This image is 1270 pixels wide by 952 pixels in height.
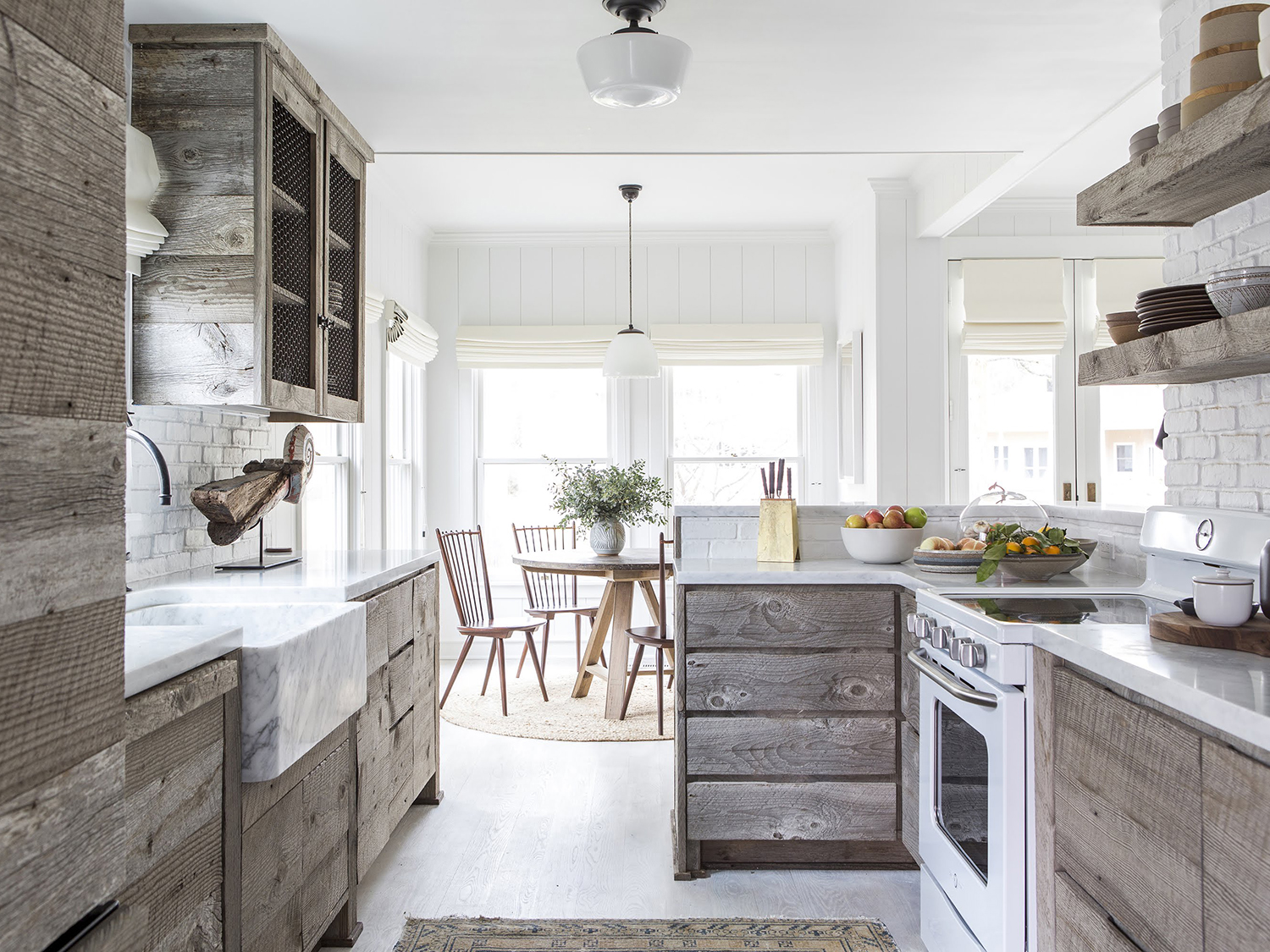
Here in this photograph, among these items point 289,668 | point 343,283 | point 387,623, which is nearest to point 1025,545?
point 387,623

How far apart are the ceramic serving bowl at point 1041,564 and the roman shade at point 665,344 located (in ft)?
10.9

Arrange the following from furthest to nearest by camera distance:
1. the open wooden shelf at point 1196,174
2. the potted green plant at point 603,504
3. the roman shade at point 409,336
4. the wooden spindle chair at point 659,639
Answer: the roman shade at point 409,336 → the potted green plant at point 603,504 → the wooden spindle chair at point 659,639 → the open wooden shelf at point 1196,174

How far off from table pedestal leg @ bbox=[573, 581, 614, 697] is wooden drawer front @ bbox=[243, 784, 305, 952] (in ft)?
9.29

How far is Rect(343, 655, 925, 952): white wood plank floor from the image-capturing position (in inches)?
96.8

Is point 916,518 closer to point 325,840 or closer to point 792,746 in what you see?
point 792,746

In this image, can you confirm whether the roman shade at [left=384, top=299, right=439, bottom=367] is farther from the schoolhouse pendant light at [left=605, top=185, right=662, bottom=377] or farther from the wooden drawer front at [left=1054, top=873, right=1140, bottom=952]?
the wooden drawer front at [left=1054, top=873, right=1140, bottom=952]

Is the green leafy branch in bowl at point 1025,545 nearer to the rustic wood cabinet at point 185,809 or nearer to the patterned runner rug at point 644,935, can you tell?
the patterned runner rug at point 644,935

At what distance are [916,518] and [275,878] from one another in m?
2.02

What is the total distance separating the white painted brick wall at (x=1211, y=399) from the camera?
1.98 m

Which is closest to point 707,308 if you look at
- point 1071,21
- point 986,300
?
point 986,300

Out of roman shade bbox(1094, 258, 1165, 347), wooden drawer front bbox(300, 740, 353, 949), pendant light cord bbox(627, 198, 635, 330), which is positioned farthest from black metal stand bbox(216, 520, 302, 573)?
roman shade bbox(1094, 258, 1165, 347)

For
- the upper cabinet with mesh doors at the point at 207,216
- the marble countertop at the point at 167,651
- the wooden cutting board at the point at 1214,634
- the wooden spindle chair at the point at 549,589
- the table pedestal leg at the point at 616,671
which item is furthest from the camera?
the wooden spindle chair at the point at 549,589

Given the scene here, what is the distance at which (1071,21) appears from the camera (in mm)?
2449

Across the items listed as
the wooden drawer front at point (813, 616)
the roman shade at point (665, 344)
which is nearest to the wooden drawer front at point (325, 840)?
the wooden drawer front at point (813, 616)
